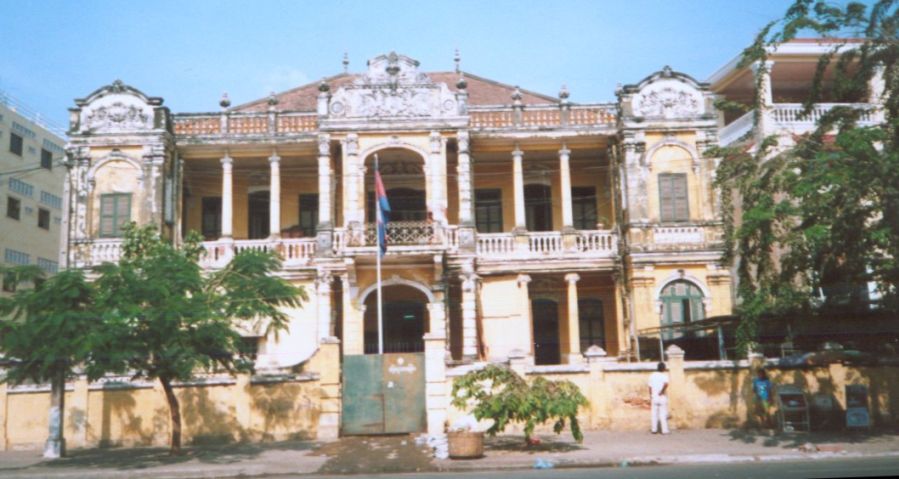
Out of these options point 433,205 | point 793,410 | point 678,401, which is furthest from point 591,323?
point 793,410

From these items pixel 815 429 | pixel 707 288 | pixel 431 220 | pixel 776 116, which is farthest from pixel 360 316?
pixel 776 116

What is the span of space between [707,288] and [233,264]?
43.4 feet

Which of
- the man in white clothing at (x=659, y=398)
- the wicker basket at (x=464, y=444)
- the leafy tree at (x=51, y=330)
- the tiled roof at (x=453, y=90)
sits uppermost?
the tiled roof at (x=453, y=90)

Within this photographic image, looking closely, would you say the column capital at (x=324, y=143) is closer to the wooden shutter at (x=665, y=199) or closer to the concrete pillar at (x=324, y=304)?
the concrete pillar at (x=324, y=304)

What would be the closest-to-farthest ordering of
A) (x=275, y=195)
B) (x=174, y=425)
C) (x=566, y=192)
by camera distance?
(x=174, y=425) < (x=275, y=195) < (x=566, y=192)

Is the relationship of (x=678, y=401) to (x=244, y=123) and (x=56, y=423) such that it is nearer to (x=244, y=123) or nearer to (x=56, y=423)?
(x=56, y=423)

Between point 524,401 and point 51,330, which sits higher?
point 51,330

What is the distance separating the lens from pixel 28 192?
1412 inches

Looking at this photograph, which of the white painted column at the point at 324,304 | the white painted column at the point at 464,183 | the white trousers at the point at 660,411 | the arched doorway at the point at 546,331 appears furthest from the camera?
the arched doorway at the point at 546,331

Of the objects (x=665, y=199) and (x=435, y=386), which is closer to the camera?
(x=435, y=386)

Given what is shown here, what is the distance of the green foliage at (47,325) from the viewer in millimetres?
13867

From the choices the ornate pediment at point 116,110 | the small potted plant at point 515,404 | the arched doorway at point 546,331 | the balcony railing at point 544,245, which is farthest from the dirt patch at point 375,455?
the ornate pediment at point 116,110

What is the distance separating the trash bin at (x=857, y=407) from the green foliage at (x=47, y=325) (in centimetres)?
1435

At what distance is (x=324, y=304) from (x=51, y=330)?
8820mm
